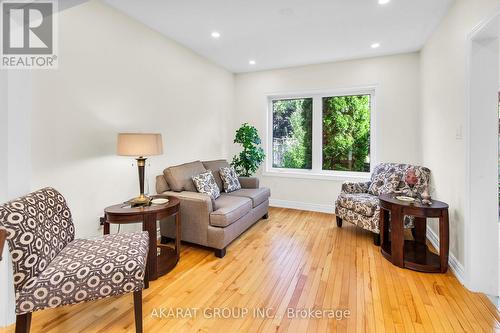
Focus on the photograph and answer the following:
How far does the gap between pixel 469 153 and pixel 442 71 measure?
46.5 inches

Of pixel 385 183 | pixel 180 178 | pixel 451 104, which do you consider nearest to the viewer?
pixel 451 104

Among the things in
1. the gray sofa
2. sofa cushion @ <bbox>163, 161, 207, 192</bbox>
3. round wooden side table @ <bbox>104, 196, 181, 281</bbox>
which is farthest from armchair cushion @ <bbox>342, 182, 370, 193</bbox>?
round wooden side table @ <bbox>104, 196, 181, 281</bbox>

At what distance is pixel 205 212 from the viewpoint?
9.07 ft

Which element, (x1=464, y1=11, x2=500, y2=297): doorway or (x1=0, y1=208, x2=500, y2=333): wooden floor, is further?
(x1=464, y1=11, x2=500, y2=297): doorway

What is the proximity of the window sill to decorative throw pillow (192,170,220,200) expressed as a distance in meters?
1.78

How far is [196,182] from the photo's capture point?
3.16m

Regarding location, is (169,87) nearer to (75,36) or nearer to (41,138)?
(75,36)

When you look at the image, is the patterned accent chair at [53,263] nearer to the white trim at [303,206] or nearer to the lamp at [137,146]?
the lamp at [137,146]

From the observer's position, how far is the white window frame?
4.20 metres

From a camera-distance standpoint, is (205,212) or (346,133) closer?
(205,212)

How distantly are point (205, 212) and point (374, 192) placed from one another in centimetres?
232

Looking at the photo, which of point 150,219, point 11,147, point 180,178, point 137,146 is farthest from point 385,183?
point 11,147

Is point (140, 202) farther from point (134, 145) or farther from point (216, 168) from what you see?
point (216, 168)

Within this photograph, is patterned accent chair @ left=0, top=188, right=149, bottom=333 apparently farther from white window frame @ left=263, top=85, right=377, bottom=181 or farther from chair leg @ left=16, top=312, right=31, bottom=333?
white window frame @ left=263, top=85, right=377, bottom=181
